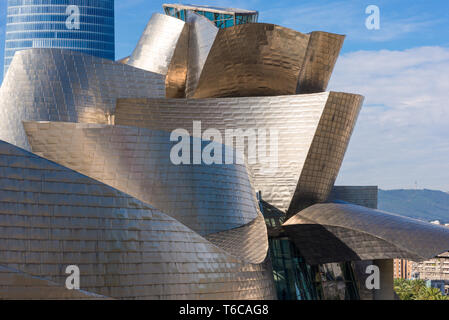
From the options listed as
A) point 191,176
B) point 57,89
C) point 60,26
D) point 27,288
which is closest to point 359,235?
point 191,176

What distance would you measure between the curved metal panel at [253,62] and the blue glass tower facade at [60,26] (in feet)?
284

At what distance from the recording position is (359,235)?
80.8ft

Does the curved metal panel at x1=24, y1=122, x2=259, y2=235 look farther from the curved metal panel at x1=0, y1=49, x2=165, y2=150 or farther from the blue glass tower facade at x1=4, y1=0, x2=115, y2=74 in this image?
the blue glass tower facade at x1=4, y1=0, x2=115, y2=74

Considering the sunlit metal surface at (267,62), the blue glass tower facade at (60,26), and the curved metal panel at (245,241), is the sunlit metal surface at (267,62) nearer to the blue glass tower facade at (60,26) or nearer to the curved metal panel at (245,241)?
the curved metal panel at (245,241)

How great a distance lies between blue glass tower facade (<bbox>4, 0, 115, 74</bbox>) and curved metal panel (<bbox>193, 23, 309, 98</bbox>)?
86.5 m

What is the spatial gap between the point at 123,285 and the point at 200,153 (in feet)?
20.6

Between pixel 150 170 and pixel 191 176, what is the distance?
1.27 meters

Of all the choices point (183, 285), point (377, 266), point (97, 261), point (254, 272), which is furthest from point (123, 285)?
point (377, 266)

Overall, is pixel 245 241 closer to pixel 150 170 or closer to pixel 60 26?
pixel 150 170

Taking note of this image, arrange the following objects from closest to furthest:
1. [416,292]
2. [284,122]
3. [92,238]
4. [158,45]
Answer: [92,238]
[284,122]
[158,45]
[416,292]

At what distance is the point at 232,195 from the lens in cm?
2025

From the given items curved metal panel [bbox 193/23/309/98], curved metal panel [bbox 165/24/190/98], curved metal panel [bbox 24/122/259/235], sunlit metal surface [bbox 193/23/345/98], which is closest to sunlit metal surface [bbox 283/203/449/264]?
curved metal panel [bbox 24/122/259/235]

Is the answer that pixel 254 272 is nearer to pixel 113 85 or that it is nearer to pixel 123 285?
pixel 123 285

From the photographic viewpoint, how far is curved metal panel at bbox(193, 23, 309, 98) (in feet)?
95.1
